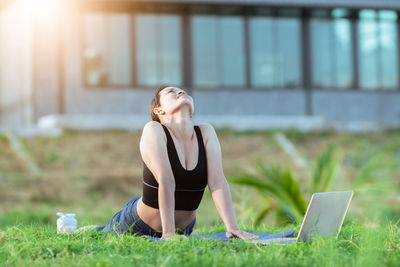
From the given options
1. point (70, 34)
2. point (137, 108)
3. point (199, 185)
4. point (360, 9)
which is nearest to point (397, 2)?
point (360, 9)

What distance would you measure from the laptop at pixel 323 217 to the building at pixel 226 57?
1379 centimetres

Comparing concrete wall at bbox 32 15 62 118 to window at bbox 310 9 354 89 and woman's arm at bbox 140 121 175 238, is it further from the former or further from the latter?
woman's arm at bbox 140 121 175 238

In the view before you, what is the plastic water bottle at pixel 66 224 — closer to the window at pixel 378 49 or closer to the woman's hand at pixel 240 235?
the woman's hand at pixel 240 235

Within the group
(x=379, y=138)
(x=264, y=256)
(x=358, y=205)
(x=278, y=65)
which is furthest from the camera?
(x=278, y=65)

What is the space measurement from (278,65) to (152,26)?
4292 mm

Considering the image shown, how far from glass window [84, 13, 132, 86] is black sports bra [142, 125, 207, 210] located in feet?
44.9

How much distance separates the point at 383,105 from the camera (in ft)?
62.7

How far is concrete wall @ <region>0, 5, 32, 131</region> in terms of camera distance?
56.4ft

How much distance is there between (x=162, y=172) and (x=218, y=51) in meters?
14.9

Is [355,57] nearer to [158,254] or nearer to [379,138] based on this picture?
[379,138]

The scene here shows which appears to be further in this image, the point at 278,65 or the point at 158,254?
the point at 278,65

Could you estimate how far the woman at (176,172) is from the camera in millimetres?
3643

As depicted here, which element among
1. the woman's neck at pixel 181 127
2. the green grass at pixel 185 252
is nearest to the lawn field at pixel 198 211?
the green grass at pixel 185 252

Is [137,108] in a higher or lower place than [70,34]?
lower
